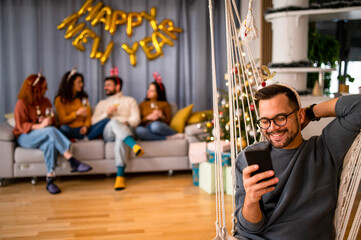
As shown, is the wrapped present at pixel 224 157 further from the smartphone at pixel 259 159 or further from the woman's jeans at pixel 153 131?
the smartphone at pixel 259 159

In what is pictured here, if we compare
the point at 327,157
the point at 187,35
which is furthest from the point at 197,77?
the point at 327,157

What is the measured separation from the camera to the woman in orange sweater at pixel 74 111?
395 cm

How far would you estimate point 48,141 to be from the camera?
362 centimetres

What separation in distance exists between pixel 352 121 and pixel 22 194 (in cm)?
294

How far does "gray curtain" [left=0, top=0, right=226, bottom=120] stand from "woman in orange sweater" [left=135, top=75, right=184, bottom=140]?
59cm

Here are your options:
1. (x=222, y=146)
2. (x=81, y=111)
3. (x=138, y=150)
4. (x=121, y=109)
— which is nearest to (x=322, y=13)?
(x=222, y=146)

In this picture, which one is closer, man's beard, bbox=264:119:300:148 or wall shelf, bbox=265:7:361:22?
man's beard, bbox=264:119:300:148

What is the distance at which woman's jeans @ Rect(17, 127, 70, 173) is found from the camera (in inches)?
141

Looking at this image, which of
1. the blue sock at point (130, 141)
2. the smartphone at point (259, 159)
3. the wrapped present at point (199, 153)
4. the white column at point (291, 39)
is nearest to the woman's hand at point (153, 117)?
the blue sock at point (130, 141)

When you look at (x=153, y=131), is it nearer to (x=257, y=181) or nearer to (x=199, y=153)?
(x=199, y=153)

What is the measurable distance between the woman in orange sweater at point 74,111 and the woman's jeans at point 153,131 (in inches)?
14.2

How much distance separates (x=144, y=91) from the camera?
4977mm

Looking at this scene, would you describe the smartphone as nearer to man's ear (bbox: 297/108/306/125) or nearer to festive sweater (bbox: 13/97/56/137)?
man's ear (bbox: 297/108/306/125)

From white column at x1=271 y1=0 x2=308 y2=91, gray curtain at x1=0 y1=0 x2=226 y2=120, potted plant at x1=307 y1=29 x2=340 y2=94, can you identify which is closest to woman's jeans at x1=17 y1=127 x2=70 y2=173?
gray curtain at x1=0 y1=0 x2=226 y2=120
